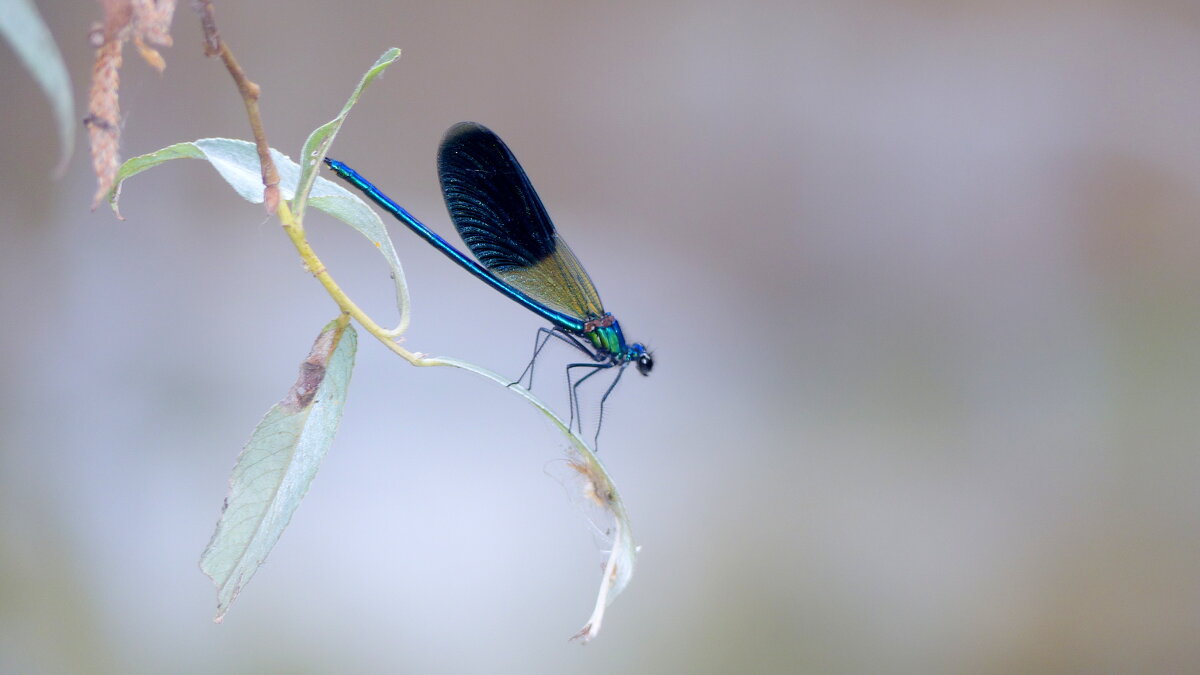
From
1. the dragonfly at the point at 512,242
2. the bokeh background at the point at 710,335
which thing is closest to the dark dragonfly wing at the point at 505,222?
the dragonfly at the point at 512,242

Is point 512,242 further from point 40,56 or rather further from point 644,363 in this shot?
point 40,56

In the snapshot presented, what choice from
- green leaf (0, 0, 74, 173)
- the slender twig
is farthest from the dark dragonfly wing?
green leaf (0, 0, 74, 173)

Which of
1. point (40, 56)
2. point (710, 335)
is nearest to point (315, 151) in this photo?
point (40, 56)

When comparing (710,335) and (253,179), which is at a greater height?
(253,179)

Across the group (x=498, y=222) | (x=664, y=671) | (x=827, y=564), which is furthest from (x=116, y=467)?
(x=827, y=564)

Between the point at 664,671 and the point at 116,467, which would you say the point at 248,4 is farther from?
the point at 664,671

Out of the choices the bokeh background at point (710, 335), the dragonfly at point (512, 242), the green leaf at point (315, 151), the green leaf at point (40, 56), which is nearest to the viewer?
the green leaf at point (40, 56)

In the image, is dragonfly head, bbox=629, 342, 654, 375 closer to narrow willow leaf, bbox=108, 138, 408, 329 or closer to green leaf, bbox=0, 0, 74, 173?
narrow willow leaf, bbox=108, 138, 408, 329

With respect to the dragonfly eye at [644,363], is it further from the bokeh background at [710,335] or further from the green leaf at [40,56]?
the bokeh background at [710,335]
